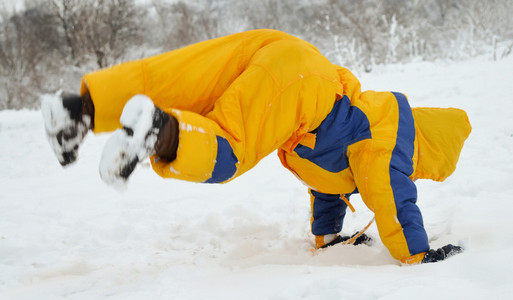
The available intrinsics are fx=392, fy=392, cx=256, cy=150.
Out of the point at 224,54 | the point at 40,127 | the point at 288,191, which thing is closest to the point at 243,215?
the point at 288,191

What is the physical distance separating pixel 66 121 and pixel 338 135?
2.84 feet

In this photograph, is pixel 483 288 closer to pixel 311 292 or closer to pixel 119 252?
pixel 311 292

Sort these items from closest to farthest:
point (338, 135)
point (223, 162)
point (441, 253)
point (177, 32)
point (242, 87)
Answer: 1. point (223, 162)
2. point (242, 87)
3. point (441, 253)
4. point (338, 135)
5. point (177, 32)

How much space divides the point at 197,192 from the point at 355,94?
4.81 feet

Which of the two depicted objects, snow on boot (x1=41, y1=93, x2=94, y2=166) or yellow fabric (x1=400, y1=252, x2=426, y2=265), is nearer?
snow on boot (x1=41, y1=93, x2=94, y2=166)

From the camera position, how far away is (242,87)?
3.80 ft

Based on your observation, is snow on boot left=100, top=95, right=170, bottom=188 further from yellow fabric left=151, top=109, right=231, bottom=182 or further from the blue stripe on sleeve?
the blue stripe on sleeve

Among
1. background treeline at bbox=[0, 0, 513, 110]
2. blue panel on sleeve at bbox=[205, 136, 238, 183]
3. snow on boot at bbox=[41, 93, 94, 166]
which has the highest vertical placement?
snow on boot at bbox=[41, 93, 94, 166]

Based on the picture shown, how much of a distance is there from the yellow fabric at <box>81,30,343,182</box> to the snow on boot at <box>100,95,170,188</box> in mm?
127

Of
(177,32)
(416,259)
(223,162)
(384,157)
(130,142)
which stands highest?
(130,142)

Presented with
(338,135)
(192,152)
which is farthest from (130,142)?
(338,135)

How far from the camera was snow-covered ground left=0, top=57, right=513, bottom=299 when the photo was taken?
3.06ft

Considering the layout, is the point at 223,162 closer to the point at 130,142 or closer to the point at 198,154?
the point at 198,154

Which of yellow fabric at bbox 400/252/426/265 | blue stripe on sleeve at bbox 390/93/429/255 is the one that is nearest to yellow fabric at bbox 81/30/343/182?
blue stripe on sleeve at bbox 390/93/429/255
